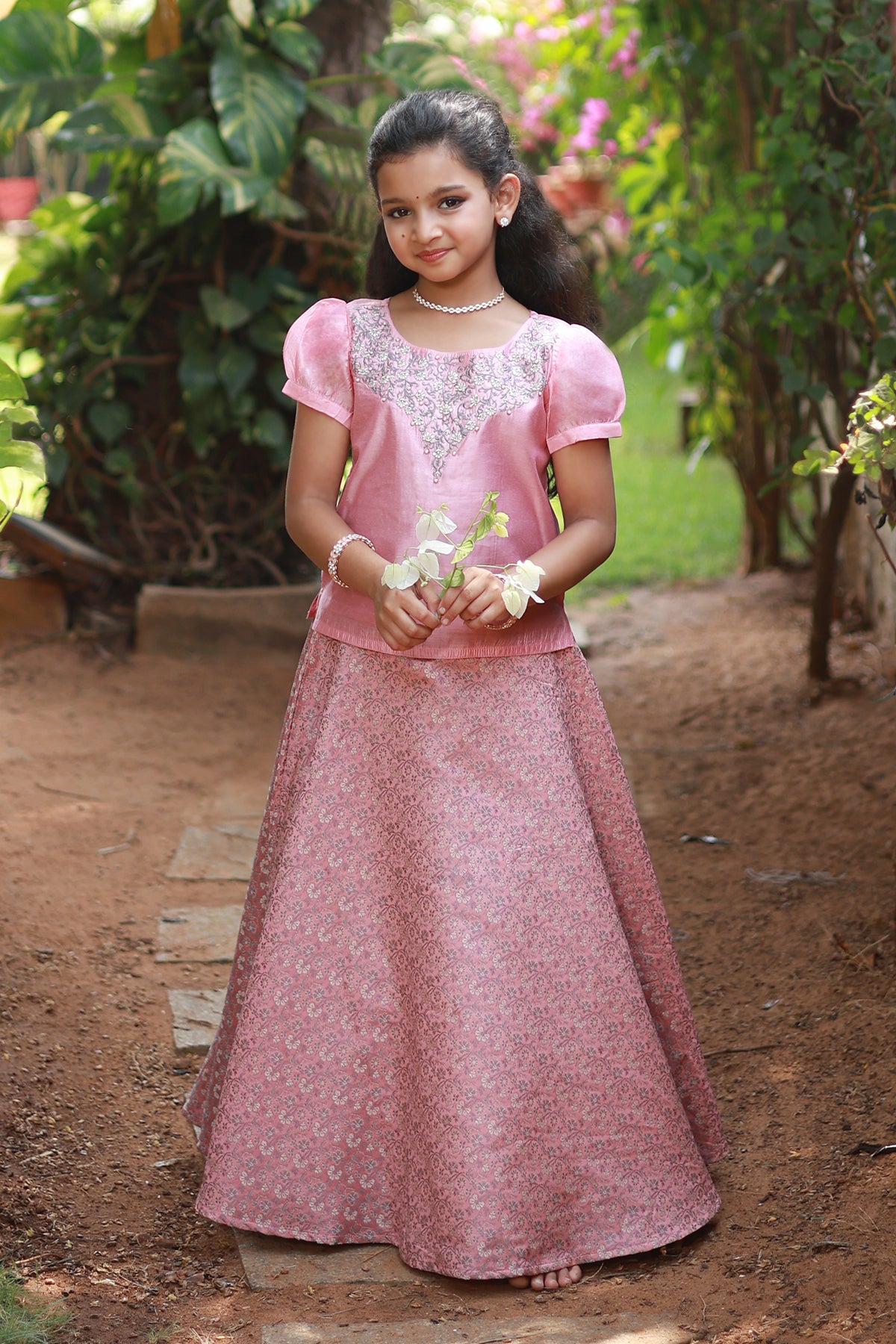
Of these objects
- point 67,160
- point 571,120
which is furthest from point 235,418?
point 67,160

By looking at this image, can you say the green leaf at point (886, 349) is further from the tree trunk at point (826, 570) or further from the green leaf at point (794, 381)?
the tree trunk at point (826, 570)

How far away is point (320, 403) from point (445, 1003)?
2.72 ft

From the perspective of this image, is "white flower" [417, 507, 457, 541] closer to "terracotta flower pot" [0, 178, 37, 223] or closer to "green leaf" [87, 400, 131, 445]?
"green leaf" [87, 400, 131, 445]

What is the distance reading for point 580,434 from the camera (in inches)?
74.6

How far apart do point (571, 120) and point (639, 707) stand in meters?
3.72

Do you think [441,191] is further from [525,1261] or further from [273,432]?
[273,432]

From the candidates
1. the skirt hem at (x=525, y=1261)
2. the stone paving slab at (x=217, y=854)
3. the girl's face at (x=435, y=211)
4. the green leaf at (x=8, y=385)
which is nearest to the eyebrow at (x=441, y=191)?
the girl's face at (x=435, y=211)

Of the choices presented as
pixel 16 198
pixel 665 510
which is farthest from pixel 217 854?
pixel 16 198

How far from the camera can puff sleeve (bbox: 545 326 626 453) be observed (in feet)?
6.24

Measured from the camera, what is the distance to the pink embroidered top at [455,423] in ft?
6.24

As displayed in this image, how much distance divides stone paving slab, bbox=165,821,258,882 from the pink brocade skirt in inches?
48.1

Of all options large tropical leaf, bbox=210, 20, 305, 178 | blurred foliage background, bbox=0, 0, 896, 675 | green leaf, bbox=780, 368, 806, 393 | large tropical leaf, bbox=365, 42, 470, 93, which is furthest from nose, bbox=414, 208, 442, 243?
large tropical leaf, bbox=365, 42, 470, 93

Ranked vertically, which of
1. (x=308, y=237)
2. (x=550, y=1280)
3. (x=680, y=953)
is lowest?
(x=680, y=953)

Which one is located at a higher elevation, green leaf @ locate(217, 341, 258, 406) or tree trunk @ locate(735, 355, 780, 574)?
green leaf @ locate(217, 341, 258, 406)
